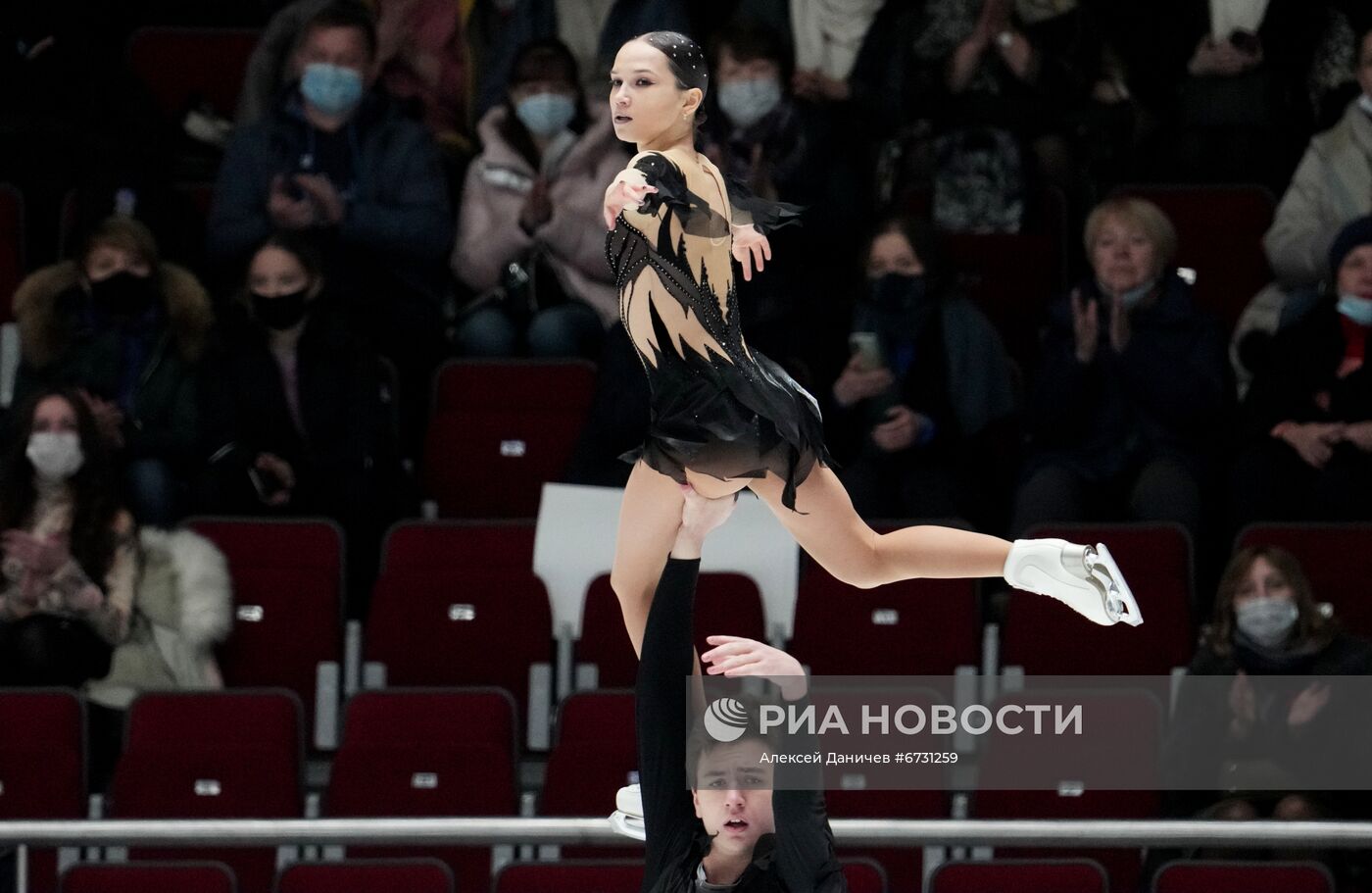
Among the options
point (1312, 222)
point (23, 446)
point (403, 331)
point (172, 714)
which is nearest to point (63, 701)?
point (172, 714)

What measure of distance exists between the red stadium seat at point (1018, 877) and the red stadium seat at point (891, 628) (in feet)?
3.47

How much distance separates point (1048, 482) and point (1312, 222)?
151 centimetres

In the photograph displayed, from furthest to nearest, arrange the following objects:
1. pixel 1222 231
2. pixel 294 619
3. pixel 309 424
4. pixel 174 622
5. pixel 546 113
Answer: pixel 1222 231 → pixel 546 113 → pixel 309 424 → pixel 294 619 → pixel 174 622

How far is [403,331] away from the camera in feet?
27.5

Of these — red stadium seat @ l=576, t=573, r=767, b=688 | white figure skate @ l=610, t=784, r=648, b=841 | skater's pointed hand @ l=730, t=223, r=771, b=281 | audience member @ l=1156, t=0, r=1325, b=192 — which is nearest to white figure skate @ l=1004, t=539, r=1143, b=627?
skater's pointed hand @ l=730, t=223, r=771, b=281

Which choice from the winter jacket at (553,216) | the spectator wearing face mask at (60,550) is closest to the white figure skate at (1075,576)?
the spectator wearing face mask at (60,550)

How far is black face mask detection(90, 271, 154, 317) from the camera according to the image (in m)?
7.83

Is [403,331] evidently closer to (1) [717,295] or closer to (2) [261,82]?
(2) [261,82]

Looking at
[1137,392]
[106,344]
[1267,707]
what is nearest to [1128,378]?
[1137,392]

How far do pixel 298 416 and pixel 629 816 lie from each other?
295 centimetres

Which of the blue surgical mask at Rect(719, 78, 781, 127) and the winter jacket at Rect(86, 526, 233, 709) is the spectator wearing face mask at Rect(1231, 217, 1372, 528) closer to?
the blue surgical mask at Rect(719, 78, 781, 127)

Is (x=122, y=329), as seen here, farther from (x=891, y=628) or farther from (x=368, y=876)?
(x=891, y=628)

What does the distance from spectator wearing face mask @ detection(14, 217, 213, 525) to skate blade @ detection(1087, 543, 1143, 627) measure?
3694mm

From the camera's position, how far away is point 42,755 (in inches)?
261
